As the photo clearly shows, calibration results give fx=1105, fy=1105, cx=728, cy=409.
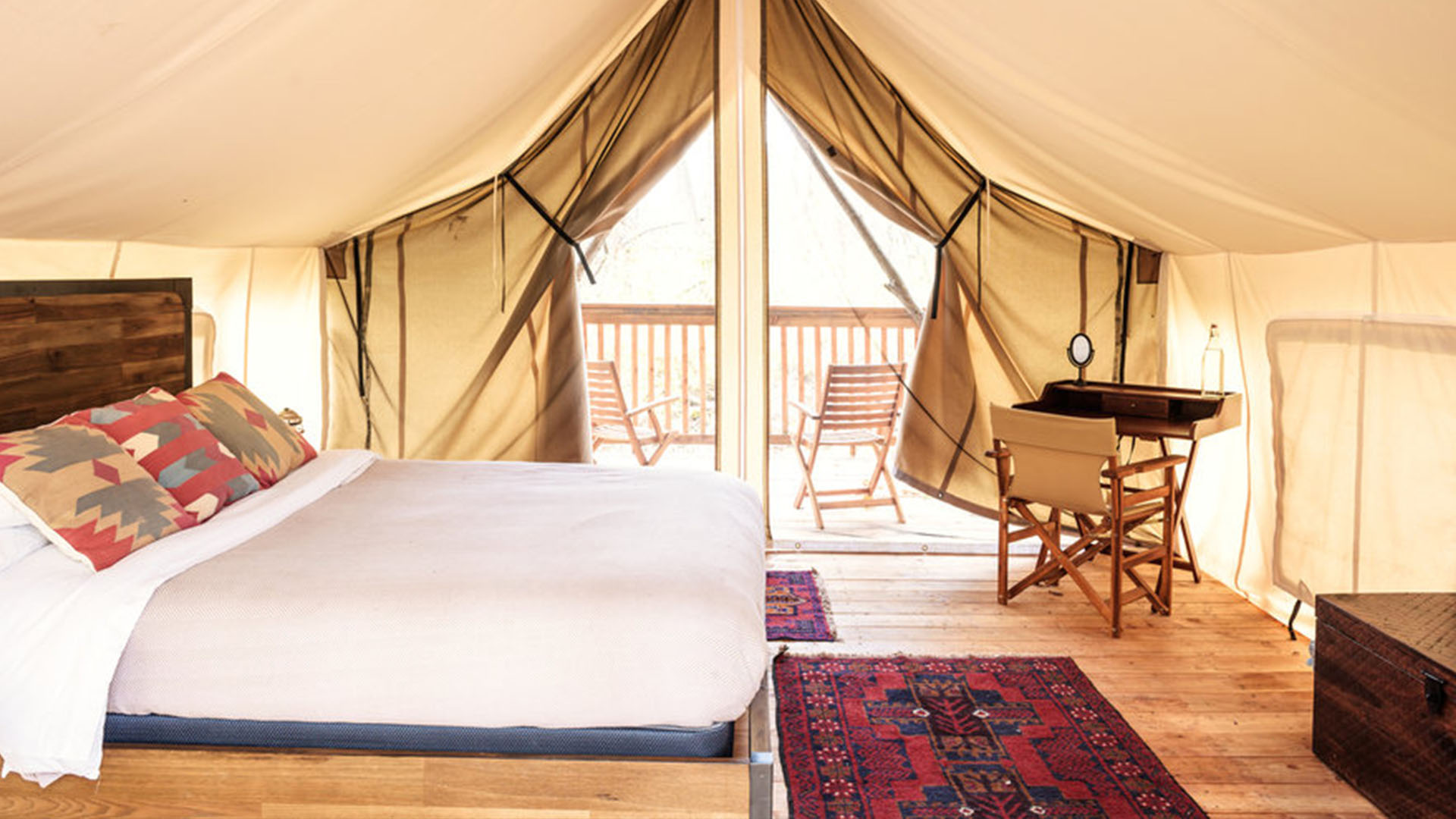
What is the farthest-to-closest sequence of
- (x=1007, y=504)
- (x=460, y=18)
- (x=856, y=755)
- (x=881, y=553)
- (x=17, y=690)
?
(x=881, y=553) → (x=1007, y=504) → (x=460, y=18) → (x=856, y=755) → (x=17, y=690)

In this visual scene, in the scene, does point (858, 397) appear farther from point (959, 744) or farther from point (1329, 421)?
point (959, 744)

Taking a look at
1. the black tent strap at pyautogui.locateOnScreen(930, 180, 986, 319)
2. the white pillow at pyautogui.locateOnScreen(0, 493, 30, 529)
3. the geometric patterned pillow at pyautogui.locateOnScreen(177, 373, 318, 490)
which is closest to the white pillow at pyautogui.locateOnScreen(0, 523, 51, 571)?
the white pillow at pyautogui.locateOnScreen(0, 493, 30, 529)

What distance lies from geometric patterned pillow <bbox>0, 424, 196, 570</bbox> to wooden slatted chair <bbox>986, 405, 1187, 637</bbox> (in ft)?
8.66

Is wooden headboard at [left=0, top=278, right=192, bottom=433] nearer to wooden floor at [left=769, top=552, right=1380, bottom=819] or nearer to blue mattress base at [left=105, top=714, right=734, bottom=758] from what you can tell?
blue mattress base at [left=105, top=714, right=734, bottom=758]

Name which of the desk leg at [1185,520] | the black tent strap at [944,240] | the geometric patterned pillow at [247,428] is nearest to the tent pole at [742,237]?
the black tent strap at [944,240]

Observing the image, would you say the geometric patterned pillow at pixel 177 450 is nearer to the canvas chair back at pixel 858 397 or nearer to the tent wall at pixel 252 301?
the tent wall at pixel 252 301

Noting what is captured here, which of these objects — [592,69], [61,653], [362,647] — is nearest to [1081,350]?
[592,69]

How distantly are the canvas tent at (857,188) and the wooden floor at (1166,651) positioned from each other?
33 centimetres

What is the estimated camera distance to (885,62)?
4.48 m

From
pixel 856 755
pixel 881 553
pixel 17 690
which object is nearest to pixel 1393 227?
pixel 856 755

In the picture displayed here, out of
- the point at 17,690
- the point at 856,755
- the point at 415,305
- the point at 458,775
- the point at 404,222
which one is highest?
the point at 404,222

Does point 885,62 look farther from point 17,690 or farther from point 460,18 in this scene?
point 17,690

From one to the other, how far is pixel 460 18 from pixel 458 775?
210 centimetres

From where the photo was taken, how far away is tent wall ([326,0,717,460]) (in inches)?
190
